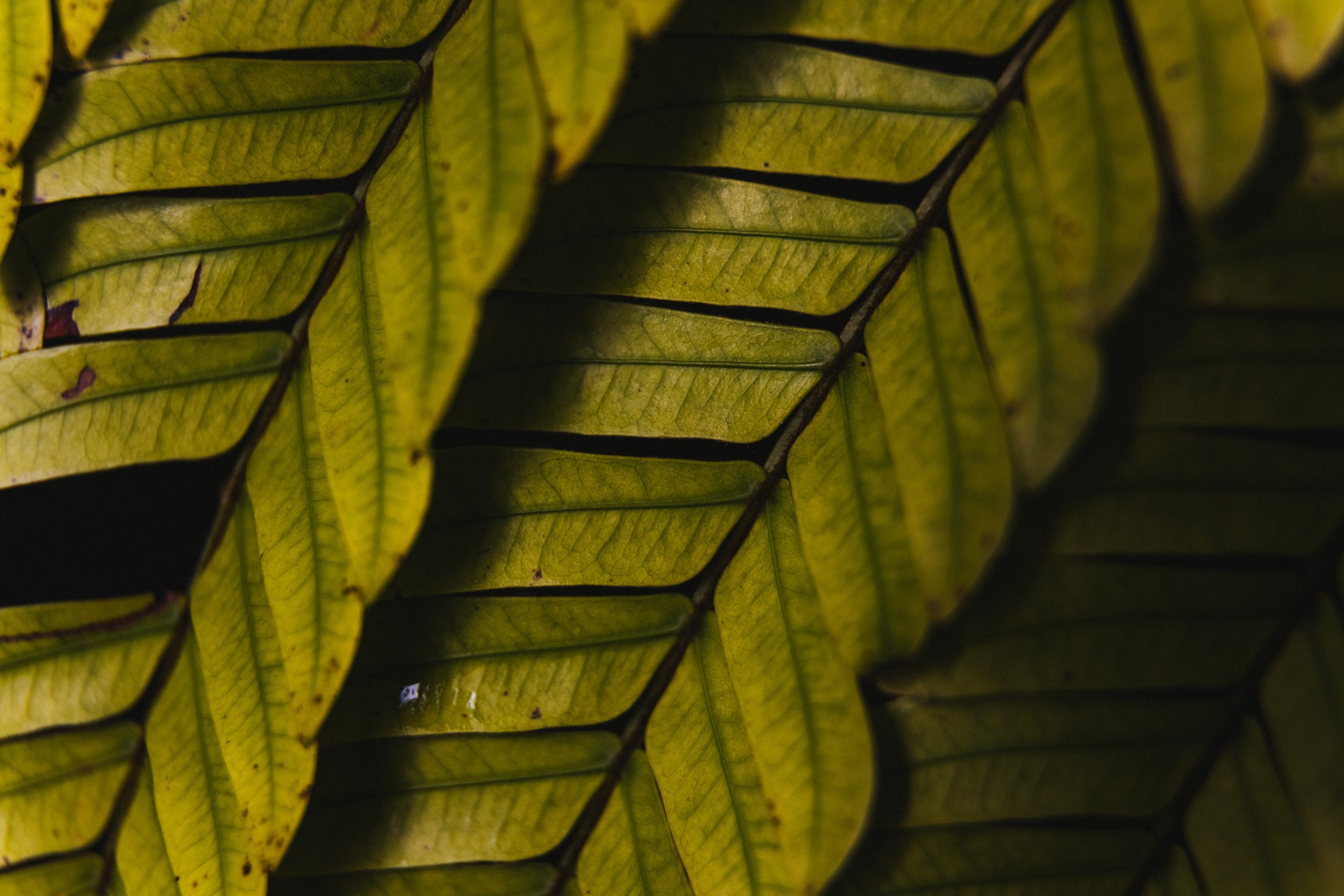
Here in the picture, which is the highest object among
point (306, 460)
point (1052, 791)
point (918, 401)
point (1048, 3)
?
point (1048, 3)

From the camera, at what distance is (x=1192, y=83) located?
680 mm

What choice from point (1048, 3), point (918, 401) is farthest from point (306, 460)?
point (1048, 3)

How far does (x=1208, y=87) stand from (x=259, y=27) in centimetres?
82

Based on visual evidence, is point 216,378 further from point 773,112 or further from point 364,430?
point 773,112

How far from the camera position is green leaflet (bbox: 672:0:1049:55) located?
2.57 feet

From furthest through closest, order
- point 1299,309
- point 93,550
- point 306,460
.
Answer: point 93,550 → point 306,460 → point 1299,309

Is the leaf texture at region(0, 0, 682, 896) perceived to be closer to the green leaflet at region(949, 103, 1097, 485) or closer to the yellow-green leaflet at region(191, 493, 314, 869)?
the yellow-green leaflet at region(191, 493, 314, 869)

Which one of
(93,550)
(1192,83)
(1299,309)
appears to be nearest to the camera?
(1192,83)

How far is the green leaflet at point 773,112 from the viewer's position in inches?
33.5

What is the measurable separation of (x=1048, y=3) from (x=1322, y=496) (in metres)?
0.51

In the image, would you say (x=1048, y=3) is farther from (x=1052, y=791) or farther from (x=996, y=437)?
(x=1052, y=791)

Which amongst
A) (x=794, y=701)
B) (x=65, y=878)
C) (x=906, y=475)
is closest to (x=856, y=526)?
(x=906, y=475)

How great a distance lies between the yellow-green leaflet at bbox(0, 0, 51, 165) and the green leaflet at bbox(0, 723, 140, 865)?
587 mm

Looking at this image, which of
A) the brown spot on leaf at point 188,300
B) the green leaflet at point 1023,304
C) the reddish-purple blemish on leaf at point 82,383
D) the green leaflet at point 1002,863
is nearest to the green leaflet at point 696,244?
the green leaflet at point 1023,304
